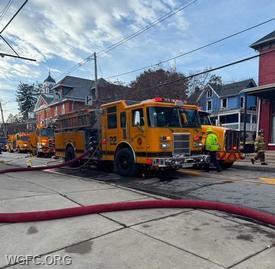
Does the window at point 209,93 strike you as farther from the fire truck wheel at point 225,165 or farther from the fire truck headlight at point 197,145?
the fire truck headlight at point 197,145

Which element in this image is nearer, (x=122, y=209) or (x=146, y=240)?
(x=146, y=240)

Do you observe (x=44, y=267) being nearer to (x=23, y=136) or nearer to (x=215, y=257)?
(x=215, y=257)

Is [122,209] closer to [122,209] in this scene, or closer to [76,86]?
[122,209]

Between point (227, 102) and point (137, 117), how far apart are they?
3752 centimetres

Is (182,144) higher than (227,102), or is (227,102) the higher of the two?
(227,102)

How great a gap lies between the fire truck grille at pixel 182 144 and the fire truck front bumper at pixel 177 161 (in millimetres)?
197

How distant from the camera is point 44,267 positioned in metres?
3.81

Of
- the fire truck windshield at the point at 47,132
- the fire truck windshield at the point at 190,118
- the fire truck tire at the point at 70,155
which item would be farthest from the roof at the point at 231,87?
the fire truck windshield at the point at 190,118

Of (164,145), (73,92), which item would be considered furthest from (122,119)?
(73,92)

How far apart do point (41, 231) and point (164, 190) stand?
4.67 meters

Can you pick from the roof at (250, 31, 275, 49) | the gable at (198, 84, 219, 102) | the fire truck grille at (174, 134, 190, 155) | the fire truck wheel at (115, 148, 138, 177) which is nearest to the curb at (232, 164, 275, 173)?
the fire truck grille at (174, 134, 190, 155)

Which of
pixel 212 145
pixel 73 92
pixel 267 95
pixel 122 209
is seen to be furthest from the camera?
pixel 73 92

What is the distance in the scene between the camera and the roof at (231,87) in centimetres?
4469

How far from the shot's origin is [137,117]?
37.1 feet
